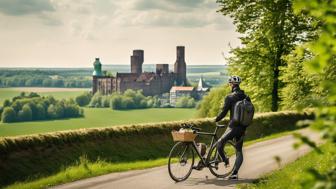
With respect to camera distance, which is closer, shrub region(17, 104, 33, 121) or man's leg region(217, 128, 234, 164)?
man's leg region(217, 128, 234, 164)

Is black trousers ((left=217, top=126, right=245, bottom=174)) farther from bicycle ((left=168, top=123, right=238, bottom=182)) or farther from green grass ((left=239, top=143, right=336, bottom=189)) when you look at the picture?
green grass ((left=239, top=143, right=336, bottom=189))

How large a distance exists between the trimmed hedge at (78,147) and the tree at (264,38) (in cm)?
1388

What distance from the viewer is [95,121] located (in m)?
149

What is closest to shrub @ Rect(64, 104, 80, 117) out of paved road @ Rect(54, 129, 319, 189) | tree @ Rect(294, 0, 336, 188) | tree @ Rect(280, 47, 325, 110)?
tree @ Rect(280, 47, 325, 110)

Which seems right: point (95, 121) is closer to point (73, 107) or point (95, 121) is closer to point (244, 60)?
point (73, 107)

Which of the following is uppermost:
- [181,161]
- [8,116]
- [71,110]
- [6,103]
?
[181,161]

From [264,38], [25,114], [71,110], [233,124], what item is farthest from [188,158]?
[71,110]

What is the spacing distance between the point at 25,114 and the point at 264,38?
4864 inches

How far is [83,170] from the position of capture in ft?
49.9

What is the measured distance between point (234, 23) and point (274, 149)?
1822cm

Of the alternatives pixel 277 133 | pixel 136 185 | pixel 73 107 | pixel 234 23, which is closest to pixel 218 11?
pixel 234 23

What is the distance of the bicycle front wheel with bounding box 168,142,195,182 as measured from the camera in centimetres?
1244

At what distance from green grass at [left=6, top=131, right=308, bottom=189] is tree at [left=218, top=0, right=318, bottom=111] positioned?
2004cm

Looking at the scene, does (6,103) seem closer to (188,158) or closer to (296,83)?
(296,83)
